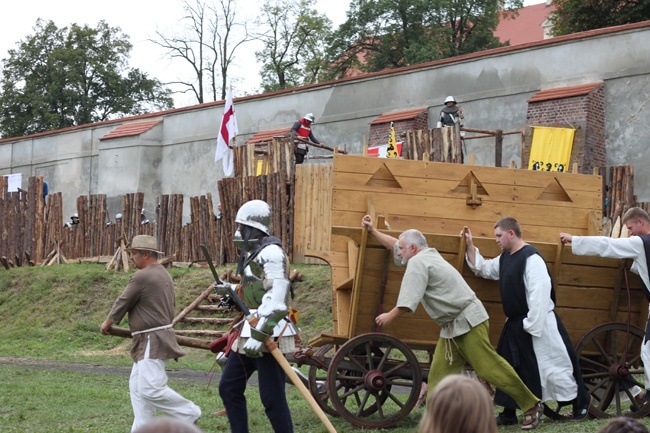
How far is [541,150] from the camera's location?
23594mm

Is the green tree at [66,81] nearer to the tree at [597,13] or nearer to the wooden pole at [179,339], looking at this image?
the tree at [597,13]

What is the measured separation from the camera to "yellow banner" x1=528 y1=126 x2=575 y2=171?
23.1 m

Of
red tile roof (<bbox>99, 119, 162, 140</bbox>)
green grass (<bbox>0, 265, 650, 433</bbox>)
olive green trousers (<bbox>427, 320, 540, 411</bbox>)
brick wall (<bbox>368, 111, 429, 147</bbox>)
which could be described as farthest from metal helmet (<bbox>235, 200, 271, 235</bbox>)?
red tile roof (<bbox>99, 119, 162, 140</bbox>)

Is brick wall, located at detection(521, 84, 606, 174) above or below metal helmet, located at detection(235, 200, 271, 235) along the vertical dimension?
above

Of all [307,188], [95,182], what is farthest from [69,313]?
[95,182]

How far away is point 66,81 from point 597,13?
3003 centimetres

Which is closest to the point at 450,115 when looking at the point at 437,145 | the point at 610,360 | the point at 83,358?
the point at 437,145

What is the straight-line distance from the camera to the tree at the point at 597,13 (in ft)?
106

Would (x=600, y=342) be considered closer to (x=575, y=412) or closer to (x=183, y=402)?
(x=575, y=412)

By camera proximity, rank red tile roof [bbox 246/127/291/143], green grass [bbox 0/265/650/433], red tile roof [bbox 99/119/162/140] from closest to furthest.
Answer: green grass [bbox 0/265/650/433] < red tile roof [bbox 246/127/291/143] < red tile roof [bbox 99/119/162/140]

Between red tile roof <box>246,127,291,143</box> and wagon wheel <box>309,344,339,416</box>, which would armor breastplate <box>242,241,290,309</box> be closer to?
wagon wheel <box>309,344,339,416</box>

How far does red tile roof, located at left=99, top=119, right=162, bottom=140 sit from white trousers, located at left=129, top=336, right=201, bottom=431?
92.9 feet

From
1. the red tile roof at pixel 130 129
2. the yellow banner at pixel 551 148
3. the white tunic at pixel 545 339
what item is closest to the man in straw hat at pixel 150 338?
the white tunic at pixel 545 339

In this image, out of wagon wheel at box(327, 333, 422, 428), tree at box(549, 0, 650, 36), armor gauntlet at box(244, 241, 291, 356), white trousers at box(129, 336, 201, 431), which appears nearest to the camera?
armor gauntlet at box(244, 241, 291, 356)
